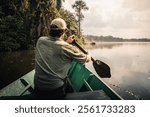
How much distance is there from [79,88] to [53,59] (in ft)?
8.68

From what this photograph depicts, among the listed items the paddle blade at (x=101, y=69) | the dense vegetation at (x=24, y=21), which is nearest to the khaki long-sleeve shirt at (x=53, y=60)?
the paddle blade at (x=101, y=69)

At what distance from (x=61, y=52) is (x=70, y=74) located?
390 cm

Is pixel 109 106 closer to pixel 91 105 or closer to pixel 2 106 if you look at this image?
pixel 91 105

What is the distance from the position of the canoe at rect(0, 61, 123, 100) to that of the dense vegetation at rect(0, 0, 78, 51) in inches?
527

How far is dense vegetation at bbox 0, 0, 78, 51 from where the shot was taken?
821 inches

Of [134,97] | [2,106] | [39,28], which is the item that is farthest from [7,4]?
[2,106]

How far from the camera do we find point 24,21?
2316cm

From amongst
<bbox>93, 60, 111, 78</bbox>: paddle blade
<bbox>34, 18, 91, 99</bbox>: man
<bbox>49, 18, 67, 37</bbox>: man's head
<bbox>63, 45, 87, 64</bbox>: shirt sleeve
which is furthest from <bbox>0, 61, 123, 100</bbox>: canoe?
<bbox>49, 18, 67, 37</bbox>: man's head

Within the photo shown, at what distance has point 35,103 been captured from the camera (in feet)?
13.6

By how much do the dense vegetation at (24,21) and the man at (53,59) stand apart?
53.3ft

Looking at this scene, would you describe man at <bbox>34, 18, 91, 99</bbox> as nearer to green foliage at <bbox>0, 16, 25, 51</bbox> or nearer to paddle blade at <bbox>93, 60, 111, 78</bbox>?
paddle blade at <bbox>93, 60, 111, 78</bbox>

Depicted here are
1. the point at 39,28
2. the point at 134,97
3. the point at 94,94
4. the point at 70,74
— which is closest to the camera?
the point at 94,94

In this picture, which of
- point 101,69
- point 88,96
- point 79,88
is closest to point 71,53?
point 88,96

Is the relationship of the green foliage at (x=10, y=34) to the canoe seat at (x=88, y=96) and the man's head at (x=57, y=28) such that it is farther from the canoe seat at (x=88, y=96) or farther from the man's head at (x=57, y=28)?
the man's head at (x=57, y=28)
